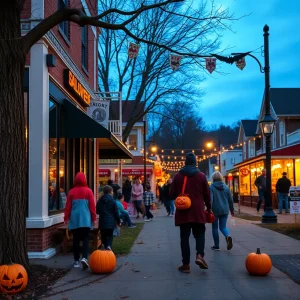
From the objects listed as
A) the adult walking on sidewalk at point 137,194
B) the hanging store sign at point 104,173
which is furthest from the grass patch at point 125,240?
the hanging store sign at point 104,173

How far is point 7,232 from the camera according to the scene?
6797 millimetres

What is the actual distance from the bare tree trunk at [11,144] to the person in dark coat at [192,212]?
2.44 meters

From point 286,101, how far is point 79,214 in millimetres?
32233

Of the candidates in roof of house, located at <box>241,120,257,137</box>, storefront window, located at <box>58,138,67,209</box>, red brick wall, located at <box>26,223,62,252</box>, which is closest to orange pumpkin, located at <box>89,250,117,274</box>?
red brick wall, located at <box>26,223,62,252</box>

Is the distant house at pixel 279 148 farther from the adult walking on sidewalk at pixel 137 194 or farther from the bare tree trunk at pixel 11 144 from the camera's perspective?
the bare tree trunk at pixel 11 144

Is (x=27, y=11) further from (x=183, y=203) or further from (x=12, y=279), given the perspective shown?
(x=12, y=279)

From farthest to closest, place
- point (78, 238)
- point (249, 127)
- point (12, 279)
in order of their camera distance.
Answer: point (249, 127) < point (78, 238) < point (12, 279)

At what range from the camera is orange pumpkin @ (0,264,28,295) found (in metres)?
6.29

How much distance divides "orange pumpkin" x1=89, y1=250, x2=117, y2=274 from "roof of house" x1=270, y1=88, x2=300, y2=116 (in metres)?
30.5

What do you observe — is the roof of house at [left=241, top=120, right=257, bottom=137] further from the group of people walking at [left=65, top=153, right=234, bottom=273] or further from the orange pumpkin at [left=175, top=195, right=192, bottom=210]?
the orange pumpkin at [left=175, top=195, right=192, bottom=210]

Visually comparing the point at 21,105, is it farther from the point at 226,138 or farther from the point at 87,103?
the point at 226,138

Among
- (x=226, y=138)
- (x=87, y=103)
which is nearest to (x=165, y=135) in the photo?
(x=226, y=138)

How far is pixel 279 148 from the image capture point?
30.8m

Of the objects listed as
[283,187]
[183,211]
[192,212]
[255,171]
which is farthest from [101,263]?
[255,171]
